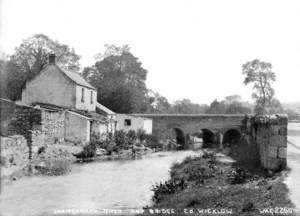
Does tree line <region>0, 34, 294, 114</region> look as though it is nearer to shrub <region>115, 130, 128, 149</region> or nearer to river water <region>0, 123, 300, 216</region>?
shrub <region>115, 130, 128, 149</region>

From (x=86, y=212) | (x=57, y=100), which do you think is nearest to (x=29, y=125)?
(x=86, y=212)

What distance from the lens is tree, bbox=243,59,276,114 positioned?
4794cm

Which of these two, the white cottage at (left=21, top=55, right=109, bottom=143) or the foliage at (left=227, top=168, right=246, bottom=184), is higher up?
the white cottage at (left=21, top=55, right=109, bottom=143)

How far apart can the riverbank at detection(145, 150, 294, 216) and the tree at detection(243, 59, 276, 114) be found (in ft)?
128

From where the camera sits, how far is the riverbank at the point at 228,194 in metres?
7.26

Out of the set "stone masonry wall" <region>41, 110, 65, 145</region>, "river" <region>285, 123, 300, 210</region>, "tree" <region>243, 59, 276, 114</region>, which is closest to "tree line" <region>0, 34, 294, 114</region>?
"tree" <region>243, 59, 276, 114</region>

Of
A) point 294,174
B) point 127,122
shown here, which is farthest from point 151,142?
point 294,174

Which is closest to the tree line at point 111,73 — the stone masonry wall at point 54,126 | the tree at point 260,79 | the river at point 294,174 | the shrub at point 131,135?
the tree at point 260,79

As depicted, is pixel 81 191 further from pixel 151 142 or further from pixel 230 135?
pixel 230 135

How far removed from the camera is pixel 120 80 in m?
45.9

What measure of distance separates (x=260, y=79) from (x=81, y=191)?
41429 mm

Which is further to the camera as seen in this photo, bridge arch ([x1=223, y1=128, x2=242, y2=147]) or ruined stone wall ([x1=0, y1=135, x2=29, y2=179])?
bridge arch ([x1=223, y1=128, x2=242, y2=147])

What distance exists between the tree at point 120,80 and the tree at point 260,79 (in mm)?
15452

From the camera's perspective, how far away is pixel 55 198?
10.9 meters
